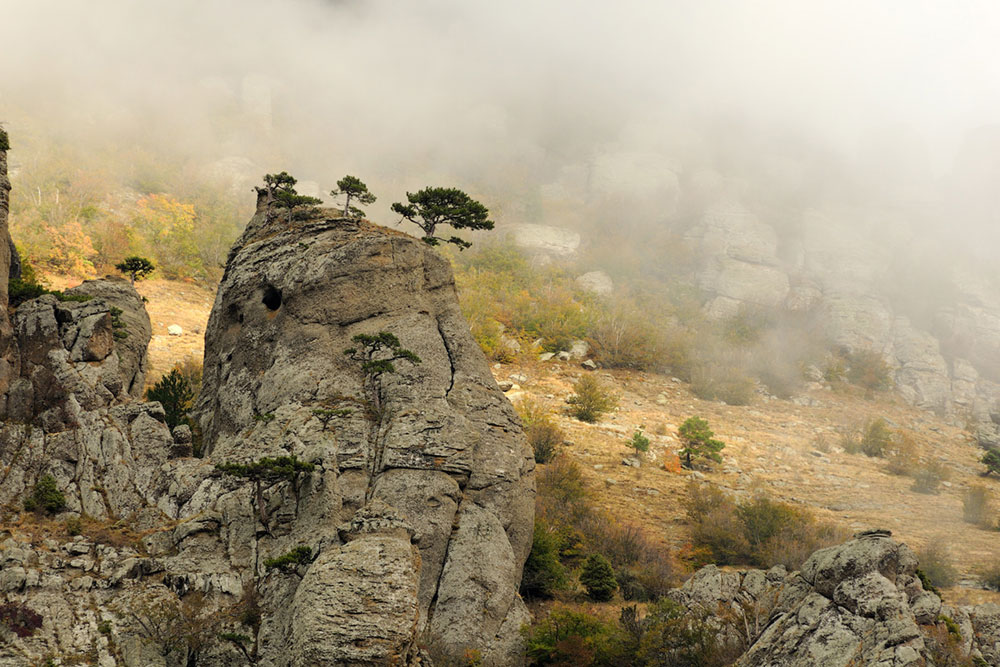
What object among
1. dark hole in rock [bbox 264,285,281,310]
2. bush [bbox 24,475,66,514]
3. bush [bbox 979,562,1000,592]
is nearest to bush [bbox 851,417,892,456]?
bush [bbox 979,562,1000,592]

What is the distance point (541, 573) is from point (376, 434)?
8114mm

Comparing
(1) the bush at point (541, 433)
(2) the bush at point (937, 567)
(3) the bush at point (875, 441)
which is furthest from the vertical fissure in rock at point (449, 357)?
(3) the bush at point (875, 441)

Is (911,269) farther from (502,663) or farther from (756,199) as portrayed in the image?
(502,663)

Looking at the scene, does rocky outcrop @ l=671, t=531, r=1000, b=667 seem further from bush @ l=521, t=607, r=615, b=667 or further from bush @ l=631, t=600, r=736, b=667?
bush @ l=521, t=607, r=615, b=667

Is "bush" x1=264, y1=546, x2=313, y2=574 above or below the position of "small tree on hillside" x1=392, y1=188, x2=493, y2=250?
below

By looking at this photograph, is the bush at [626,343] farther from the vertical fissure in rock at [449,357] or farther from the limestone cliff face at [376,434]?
the vertical fissure in rock at [449,357]

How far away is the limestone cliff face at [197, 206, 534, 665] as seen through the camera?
13.3m

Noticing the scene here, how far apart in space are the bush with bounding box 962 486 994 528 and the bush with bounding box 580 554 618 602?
22709mm

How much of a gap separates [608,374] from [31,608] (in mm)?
43980

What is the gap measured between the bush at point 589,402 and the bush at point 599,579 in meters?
19.7

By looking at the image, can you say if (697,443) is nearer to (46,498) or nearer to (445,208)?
(445,208)

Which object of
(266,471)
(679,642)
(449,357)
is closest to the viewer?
(679,642)

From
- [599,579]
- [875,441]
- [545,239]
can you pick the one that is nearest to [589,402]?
[599,579]

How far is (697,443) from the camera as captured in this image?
130 feet
